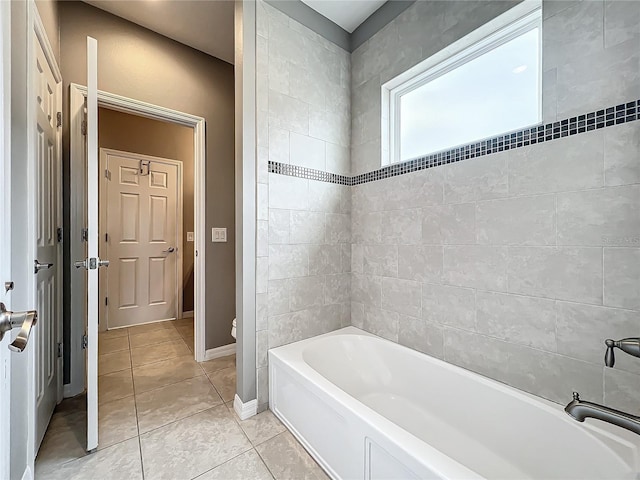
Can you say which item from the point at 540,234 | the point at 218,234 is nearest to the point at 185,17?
the point at 218,234

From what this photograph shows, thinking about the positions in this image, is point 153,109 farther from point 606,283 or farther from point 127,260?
point 606,283

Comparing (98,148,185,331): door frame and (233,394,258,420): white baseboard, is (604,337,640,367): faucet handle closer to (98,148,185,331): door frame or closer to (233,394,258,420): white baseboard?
(233,394,258,420): white baseboard

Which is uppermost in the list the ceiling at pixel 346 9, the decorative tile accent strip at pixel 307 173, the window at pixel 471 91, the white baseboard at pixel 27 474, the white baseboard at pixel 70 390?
the ceiling at pixel 346 9

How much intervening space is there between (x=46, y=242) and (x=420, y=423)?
7.50ft

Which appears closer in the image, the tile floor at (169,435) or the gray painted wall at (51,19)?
the tile floor at (169,435)

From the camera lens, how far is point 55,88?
1.79 m

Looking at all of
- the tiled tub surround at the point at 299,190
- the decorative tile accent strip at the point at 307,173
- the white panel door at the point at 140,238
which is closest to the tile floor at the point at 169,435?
the tiled tub surround at the point at 299,190

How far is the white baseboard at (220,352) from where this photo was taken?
2512 mm

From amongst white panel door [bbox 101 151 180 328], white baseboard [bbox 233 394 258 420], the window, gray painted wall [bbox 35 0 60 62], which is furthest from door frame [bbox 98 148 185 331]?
the window

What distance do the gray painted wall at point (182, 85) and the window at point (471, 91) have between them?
4.93 ft

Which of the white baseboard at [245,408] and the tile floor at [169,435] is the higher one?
the white baseboard at [245,408]

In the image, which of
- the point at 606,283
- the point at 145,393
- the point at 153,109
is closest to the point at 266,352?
the point at 145,393

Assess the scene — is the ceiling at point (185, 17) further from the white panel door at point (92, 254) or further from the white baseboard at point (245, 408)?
the white baseboard at point (245, 408)

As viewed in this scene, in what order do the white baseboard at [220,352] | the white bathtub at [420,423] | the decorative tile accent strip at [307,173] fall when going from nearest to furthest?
the white bathtub at [420,423] < the decorative tile accent strip at [307,173] < the white baseboard at [220,352]
